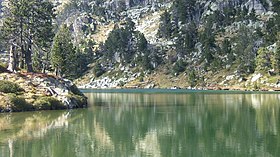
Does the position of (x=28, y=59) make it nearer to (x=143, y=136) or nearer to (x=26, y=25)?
(x=26, y=25)

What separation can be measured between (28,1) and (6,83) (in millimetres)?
27532

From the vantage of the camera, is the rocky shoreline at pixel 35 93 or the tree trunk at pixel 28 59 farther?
the tree trunk at pixel 28 59

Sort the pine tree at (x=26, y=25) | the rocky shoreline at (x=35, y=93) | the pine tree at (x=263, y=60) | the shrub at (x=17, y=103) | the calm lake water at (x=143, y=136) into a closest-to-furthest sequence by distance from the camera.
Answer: the calm lake water at (x=143, y=136) < the shrub at (x=17, y=103) < the rocky shoreline at (x=35, y=93) < the pine tree at (x=26, y=25) < the pine tree at (x=263, y=60)

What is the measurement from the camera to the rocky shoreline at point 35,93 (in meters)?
69.6

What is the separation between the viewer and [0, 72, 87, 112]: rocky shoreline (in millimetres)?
69562

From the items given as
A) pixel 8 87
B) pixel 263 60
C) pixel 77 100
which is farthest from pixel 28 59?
pixel 263 60

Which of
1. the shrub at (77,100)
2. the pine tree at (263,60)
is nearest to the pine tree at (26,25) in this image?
the shrub at (77,100)

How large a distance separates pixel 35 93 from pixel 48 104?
3770mm

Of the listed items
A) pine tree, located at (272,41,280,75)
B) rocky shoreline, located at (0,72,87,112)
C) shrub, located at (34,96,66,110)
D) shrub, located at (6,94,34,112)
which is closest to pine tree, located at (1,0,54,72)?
rocky shoreline, located at (0,72,87,112)

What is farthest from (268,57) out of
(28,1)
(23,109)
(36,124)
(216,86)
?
(36,124)

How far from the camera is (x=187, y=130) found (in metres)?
47.2

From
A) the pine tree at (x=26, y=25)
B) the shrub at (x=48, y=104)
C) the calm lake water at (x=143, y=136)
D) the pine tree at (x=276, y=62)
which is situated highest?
the pine tree at (x=26, y=25)

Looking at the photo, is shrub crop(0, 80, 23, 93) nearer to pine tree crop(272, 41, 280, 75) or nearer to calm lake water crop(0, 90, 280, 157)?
calm lake water crop(0, 90, 280, 157)

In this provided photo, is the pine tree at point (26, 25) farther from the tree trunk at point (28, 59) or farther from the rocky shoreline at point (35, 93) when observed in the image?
the rocky shoreline at point (35, 93)
